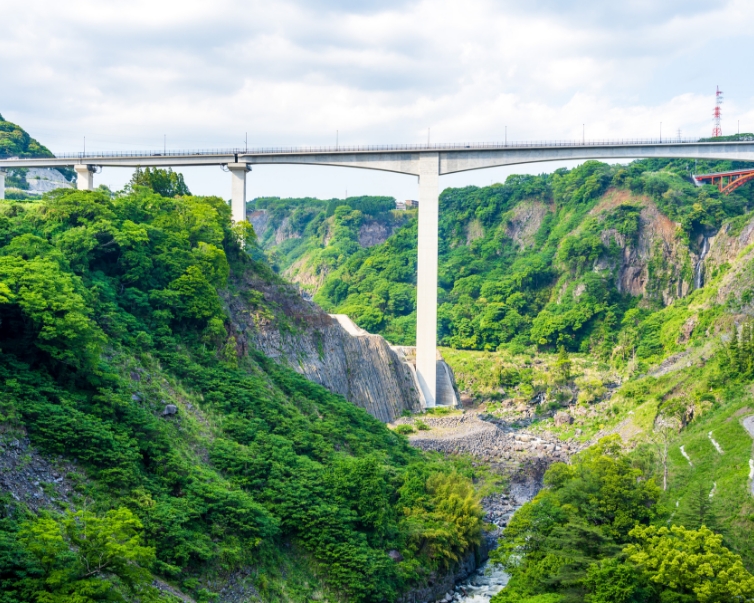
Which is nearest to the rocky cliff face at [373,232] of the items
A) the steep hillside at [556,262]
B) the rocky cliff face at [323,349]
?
the steep hillside at [556,262]

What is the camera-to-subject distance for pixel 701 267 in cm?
7162

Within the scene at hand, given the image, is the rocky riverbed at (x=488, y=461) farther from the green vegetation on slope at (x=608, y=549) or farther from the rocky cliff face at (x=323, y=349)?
the rocky cliff face at (x=323, y=349)

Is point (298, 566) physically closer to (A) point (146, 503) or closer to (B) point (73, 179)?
(A) point (146, 503)

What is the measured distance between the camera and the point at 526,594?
87.5 feet

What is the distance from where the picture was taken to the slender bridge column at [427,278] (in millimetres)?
54344

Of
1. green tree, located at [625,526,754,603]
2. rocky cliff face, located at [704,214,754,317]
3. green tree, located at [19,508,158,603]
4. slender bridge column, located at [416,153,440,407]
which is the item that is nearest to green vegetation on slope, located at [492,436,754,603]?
green tree, located at [625,526,754,603]

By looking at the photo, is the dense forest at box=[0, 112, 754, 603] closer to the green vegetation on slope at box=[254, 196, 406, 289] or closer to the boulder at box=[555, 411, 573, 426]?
the boulder at box=[555, 411, 573, 426]

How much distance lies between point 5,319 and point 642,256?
60240 mm

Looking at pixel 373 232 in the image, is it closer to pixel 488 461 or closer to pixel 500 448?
pixel 500 448

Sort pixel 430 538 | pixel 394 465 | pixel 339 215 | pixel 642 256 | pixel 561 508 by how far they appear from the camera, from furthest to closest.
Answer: pixel 339 215, pixel 642 256, pixel 394 465, pixel 430 538, pixel 561 508

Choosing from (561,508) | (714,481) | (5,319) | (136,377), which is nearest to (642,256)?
(714,481)

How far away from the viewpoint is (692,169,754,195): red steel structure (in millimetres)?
77625

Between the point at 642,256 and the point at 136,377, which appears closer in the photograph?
the point at 136,377

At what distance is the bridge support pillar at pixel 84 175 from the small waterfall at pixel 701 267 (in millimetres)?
48379
